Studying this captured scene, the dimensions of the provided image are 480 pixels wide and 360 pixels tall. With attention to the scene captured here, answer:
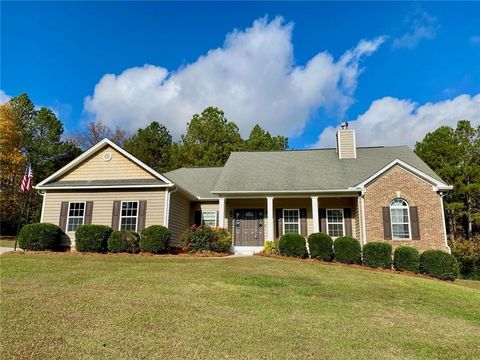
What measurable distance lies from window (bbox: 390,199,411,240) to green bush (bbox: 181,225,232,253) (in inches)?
294

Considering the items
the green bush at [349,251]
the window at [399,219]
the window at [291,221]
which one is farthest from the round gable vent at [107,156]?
the window at [399,219]

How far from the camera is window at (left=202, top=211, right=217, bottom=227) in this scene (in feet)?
65.1

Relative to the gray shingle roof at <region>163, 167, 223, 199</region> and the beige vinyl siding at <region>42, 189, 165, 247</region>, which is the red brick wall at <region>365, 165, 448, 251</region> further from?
the beige vinyl siding at <region>42, 189, 165, 247</region>

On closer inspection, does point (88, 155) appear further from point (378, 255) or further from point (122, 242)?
point (378, 255)

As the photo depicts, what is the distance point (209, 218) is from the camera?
1992 centimetres

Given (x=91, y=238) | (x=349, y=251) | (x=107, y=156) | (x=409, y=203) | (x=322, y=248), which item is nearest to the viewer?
(x=349, y=251)

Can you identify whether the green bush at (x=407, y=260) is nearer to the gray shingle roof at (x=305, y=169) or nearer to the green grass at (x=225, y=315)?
the green grass at (x=225, y=315)

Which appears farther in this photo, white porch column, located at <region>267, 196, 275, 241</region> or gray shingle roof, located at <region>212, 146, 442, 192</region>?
gray shingle roof, located at <region>212, 146, 442, 192</region>

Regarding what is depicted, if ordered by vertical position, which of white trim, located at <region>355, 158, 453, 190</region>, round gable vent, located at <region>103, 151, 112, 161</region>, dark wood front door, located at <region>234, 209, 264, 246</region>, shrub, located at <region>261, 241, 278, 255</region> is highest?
round gable vent, located at <region>103, 151, 112, 161</region>

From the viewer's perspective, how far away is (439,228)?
15.6 metres

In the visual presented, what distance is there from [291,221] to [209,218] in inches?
177

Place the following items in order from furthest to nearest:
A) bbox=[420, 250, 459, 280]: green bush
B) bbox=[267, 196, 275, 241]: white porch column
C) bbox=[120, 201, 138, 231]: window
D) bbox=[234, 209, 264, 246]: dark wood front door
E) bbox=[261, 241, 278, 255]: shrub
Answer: bbox=[234, 209, 264, 246]: dark wood front door → bbox=[267, 196, 275, 241]: white porch column → bbox=[120, 201, 138, 231]: window → bbox=[261, 241, 278, 255]: shrub → bbox=[420, 250, 459, 280]: green bush


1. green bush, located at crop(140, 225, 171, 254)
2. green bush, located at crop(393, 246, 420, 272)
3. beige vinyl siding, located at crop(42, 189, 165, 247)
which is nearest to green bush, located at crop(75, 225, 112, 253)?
beige vinyl siding, located at crop(42, 189, 165, 247)

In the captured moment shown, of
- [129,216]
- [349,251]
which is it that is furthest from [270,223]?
[129,216]
